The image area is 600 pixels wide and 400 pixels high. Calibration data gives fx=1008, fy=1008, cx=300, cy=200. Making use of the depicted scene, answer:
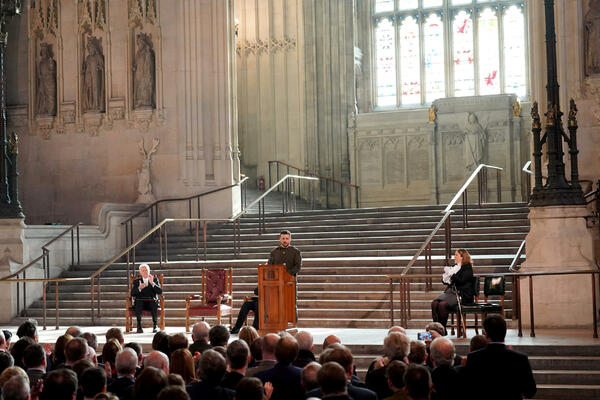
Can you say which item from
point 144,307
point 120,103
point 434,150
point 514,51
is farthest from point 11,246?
point 514,51

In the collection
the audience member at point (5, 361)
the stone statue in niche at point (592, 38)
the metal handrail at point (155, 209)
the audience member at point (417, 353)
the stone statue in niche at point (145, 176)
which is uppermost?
the stone statue in niche at point (592, 38)

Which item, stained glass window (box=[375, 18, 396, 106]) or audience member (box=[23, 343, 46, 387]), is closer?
audience member (box=[23, 343, 46, 387])

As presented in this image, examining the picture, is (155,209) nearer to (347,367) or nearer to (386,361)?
(386,361)

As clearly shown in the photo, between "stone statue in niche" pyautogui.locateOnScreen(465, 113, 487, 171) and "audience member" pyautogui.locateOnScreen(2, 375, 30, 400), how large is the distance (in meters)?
20.2

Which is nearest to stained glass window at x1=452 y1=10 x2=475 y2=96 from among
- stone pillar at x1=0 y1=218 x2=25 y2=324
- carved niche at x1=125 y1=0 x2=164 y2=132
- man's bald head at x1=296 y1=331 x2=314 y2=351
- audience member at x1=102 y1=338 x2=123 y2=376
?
carved niche at x1=125 y1=0 x2=164 y2=132

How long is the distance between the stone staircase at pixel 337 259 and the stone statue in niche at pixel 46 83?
15.3 ft

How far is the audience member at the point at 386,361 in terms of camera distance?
660 centimetres

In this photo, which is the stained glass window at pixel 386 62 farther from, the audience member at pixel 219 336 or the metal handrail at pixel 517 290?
the audience member at pixel 219 336

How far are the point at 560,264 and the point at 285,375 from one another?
23.2 feet

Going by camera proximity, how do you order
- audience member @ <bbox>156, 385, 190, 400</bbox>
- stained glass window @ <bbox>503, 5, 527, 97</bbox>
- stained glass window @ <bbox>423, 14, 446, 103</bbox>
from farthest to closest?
stained glass window @ <bbox>423, 14, 446, 103</bbox>
stained glass window @ <bbox>503, 5, 527, 97</bbox>
audience member @ <bbox>156, 385, 190, 400</bbox>

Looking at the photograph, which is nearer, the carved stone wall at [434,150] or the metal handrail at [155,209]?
the metal handrail at [155,209]

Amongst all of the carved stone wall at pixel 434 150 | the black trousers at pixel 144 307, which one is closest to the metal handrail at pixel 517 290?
the black trousers at pixel 144 307

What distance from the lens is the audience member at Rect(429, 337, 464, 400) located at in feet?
21.2

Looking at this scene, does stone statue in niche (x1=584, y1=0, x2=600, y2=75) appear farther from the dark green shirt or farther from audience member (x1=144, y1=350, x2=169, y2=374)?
audience member (x1=144, y1=350, x2=169, y2=374)
